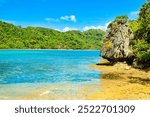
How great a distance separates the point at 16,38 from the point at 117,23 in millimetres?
160272

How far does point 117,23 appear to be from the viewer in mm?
43625

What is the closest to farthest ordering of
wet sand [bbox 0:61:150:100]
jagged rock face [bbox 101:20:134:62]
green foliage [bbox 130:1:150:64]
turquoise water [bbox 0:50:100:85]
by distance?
wet sand [bbox 0:61:150:100] < turquoise water [bbox 0:50:100:85] < green foliage [bbox 130:1:150:64] < jagged rock face [bbox 101:20:134:62]

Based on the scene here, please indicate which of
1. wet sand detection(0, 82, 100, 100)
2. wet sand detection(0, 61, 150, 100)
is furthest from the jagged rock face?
wet sand detection(0, 82, 100, 100)

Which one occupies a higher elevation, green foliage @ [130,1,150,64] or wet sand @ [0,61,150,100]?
green foliage @ [130,1,150,64]

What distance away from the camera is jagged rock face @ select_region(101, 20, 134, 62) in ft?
134

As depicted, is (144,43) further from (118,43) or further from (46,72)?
(46,72)

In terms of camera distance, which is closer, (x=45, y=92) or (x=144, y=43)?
(x=45, y=92)

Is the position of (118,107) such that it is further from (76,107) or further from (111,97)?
(111,97)

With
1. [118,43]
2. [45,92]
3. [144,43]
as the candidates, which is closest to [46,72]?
[118,43]

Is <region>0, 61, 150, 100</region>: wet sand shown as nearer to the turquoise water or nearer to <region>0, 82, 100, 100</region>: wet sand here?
<region>0, 82, 100, 100</region>: wet sand

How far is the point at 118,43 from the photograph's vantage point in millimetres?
41344

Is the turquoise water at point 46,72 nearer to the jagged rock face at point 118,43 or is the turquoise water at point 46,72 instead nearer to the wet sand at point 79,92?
the wet sand at point 79,92

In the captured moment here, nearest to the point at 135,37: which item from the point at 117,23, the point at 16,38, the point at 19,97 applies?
the point at 117,23

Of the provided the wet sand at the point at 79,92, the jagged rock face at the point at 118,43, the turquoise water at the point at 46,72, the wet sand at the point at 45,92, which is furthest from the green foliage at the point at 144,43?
the wet sand at the point at 45,92
